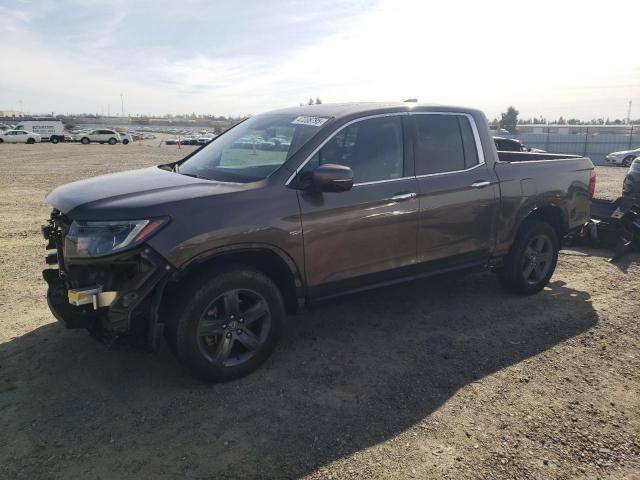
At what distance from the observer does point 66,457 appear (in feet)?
9.09

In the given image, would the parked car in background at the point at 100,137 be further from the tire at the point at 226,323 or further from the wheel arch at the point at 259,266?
the tire at the point at 226,323

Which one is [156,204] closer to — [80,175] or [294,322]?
[294,322]

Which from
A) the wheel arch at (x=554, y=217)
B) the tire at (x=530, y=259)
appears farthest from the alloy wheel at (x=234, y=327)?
the wheel arch at (x=554, y=217)

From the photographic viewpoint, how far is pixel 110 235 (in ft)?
10.1

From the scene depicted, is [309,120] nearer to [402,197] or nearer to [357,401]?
[402,197]

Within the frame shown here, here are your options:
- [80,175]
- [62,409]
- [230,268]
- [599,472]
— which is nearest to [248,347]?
[230,268]

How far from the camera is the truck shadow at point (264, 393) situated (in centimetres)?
279

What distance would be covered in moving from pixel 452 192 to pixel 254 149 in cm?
181

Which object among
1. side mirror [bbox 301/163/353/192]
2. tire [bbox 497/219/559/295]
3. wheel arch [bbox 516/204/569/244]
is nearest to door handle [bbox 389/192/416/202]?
side mirror [bbox 301/163/353/192]

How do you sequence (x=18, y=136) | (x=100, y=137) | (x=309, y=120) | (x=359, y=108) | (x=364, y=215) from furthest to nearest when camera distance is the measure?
(x=100, y=137)
(x=18, y=136)
(x=359, y=108)
(x=309, y=120)
(x=364, y=215)

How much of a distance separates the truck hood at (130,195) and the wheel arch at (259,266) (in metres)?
0.40

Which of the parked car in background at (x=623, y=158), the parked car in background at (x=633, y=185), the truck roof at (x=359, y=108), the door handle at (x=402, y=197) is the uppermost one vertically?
the truck roof at (x=359, y=108)

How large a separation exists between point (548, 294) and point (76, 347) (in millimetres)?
4738

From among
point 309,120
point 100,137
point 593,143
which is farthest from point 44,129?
point 309,120
